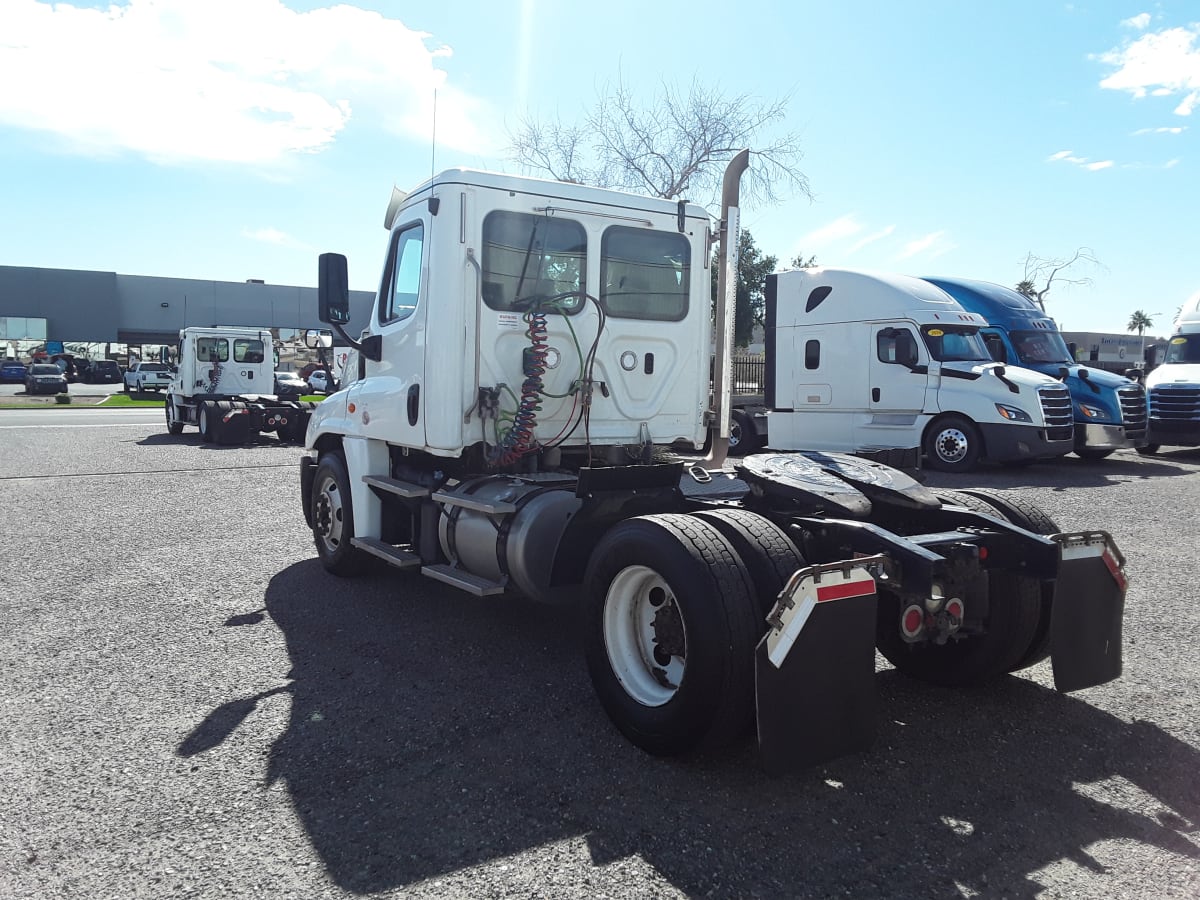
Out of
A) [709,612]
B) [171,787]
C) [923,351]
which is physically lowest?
[171,787]

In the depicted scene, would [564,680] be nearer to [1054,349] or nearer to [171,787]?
[171,787]

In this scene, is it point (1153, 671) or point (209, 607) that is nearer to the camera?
point (1153, 671)

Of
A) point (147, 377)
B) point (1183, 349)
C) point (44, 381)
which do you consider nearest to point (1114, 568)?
point (1183, 349)

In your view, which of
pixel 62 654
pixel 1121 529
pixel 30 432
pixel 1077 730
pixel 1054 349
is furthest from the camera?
pixel 30 432

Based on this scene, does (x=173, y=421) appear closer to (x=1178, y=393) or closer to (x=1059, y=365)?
(x=1059, y=365)

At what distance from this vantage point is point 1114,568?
3840mm

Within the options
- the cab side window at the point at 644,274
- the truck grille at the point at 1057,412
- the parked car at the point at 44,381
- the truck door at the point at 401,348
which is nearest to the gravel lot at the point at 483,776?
the truck door at the point at 401,348

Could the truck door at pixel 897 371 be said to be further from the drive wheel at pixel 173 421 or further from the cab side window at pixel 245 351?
the drive wheel at pixel 173 421

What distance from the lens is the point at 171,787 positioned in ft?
11.2

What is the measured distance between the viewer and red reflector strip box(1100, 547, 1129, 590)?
3.81 m

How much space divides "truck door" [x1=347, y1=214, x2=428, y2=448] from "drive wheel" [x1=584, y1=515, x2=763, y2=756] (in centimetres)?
214

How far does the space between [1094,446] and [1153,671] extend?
37.9 ft

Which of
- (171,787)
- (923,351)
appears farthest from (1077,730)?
(923,351)

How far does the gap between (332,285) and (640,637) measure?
3336 mm
